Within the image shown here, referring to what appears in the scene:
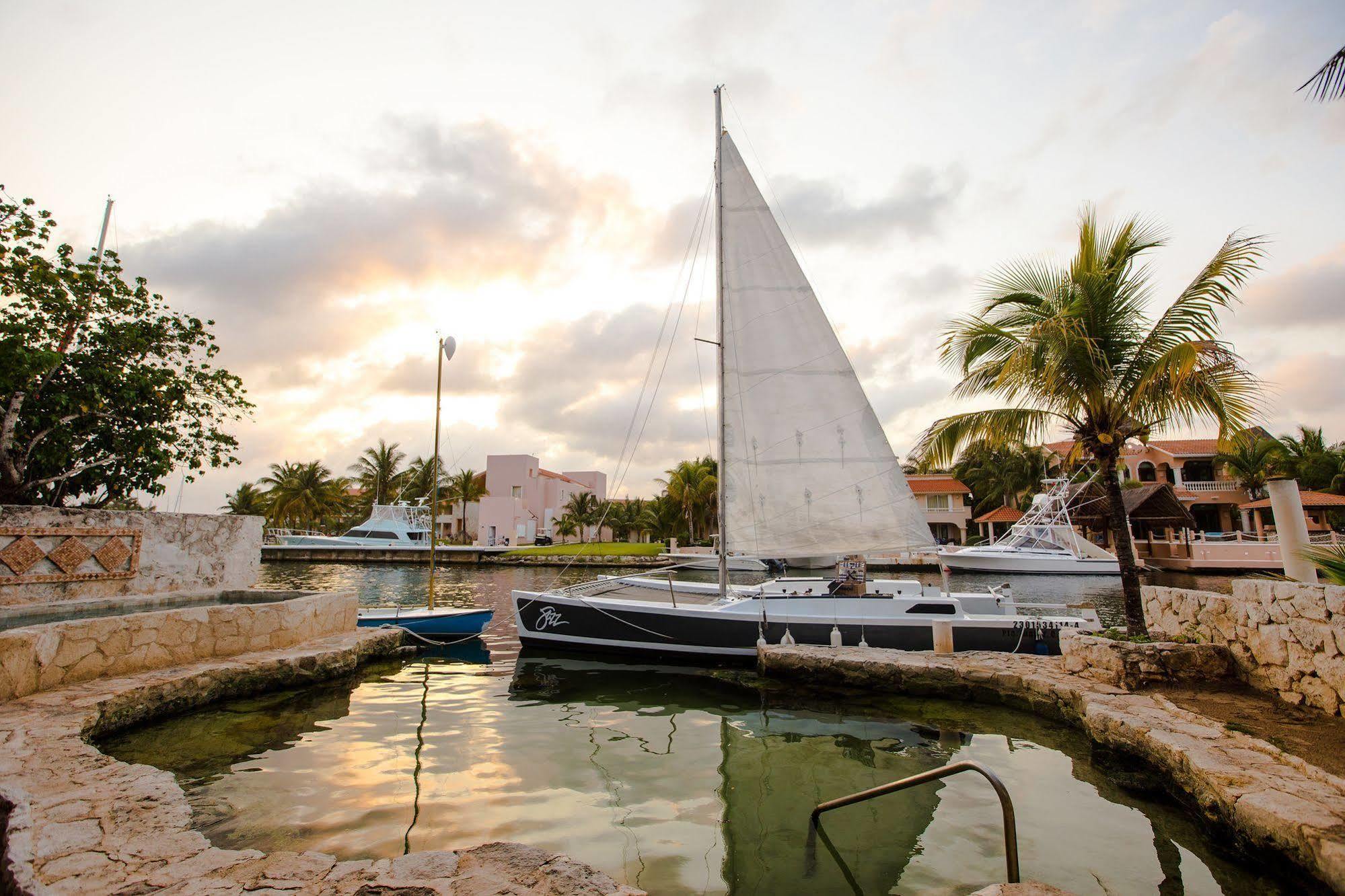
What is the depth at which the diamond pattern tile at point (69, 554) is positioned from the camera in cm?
1103

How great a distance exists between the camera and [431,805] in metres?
5.66

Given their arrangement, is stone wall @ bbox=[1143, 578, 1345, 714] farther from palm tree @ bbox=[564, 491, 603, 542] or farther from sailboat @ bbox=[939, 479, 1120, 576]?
palm tree @ bbox=[564, 491, 603, 542]

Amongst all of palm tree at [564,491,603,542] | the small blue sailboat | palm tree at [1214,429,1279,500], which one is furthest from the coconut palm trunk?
palm tree at [564,491,603,542]

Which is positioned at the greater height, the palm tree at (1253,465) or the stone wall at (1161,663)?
the palm tree at (1253,465)

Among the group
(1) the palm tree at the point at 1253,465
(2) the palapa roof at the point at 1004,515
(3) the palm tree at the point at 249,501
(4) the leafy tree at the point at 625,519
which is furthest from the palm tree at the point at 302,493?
(1) the palm tree at the point at 1253,465

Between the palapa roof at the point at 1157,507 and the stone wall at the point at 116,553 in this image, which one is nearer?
the stone wall at the point at 116,553

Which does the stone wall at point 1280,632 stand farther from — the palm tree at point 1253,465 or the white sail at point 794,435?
the palm tree at point 1253,465

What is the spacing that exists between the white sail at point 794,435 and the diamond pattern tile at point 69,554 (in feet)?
40.1

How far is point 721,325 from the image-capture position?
45.0ft

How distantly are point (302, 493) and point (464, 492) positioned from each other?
14.3 meters

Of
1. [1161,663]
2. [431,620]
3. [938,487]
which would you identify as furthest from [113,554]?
[938,487]

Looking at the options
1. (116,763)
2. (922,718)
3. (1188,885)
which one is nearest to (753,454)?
(922,718)

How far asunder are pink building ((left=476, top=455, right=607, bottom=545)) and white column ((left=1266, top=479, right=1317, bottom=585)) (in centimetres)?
5601

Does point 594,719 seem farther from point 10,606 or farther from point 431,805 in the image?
point 10,606
